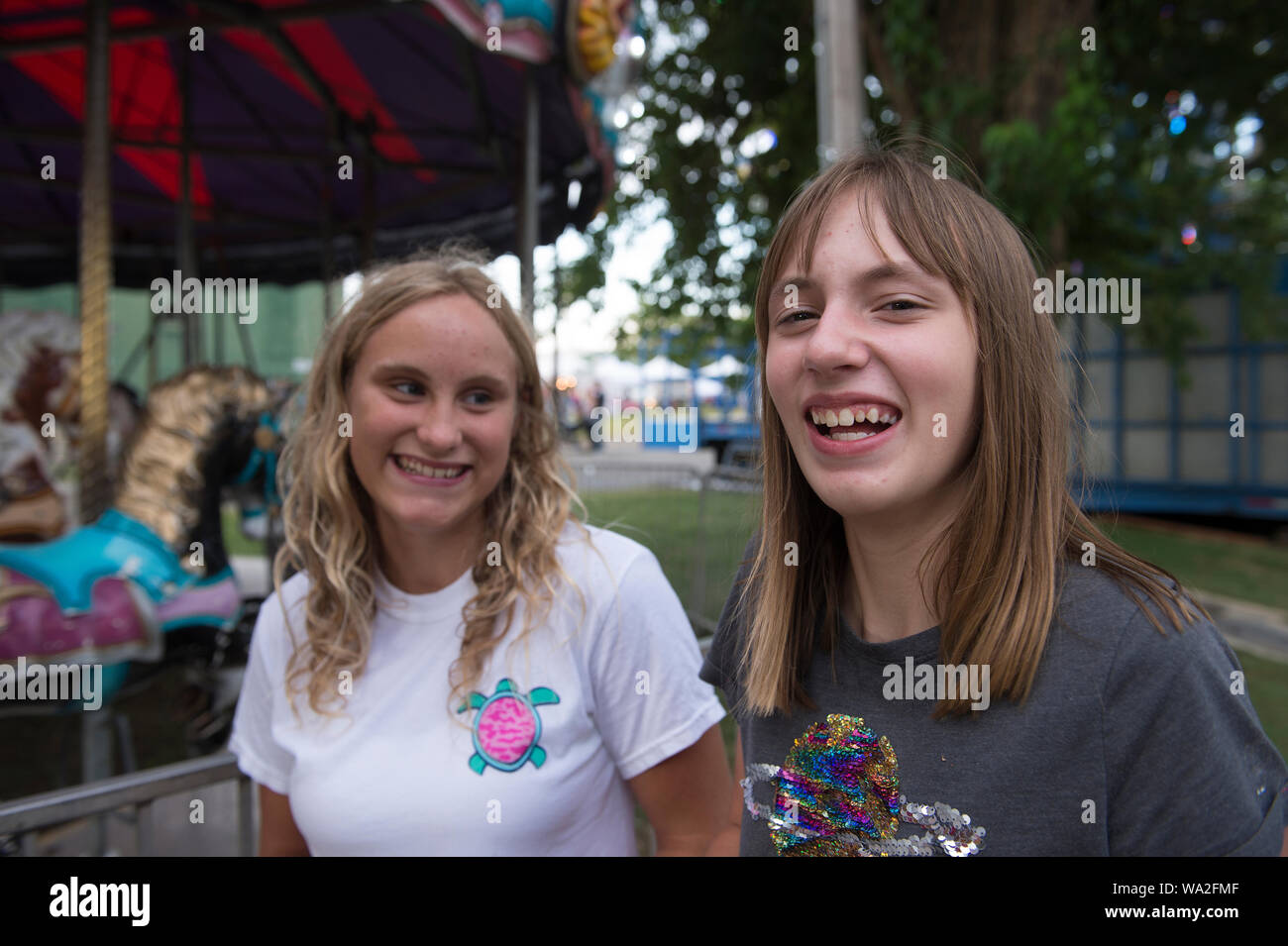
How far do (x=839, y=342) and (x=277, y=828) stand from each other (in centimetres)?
137

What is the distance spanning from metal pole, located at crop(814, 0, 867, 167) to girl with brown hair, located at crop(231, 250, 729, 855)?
2684 mm

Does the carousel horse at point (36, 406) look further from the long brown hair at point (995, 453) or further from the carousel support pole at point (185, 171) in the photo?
the long brown hair at point (995, 453)

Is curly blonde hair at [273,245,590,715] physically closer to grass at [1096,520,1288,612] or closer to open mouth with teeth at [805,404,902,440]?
open mouth with teeth at [805,404,902,440]

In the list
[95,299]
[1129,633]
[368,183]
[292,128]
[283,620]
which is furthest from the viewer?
[292,128]

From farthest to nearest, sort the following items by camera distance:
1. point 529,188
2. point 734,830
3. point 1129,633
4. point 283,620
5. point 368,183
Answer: point 368,183, point 529,188, point 283,620, point 734,830, point 1129,633

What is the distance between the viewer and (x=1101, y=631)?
2.88 feet

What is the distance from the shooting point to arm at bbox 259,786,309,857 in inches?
62.8

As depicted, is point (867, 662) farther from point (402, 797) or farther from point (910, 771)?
point (402, 797)

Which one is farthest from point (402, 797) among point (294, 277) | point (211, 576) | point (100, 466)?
point (294, 277)

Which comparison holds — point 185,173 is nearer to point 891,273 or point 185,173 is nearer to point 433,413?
point 433,413

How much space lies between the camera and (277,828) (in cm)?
161

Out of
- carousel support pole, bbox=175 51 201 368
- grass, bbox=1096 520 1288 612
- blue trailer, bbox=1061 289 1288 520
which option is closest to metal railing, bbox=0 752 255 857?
carousel support pole, bbox=175 51 201 368

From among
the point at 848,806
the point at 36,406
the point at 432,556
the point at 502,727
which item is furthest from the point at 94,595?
the point at 848,806

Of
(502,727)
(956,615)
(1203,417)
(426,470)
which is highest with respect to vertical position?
(1203,417)
